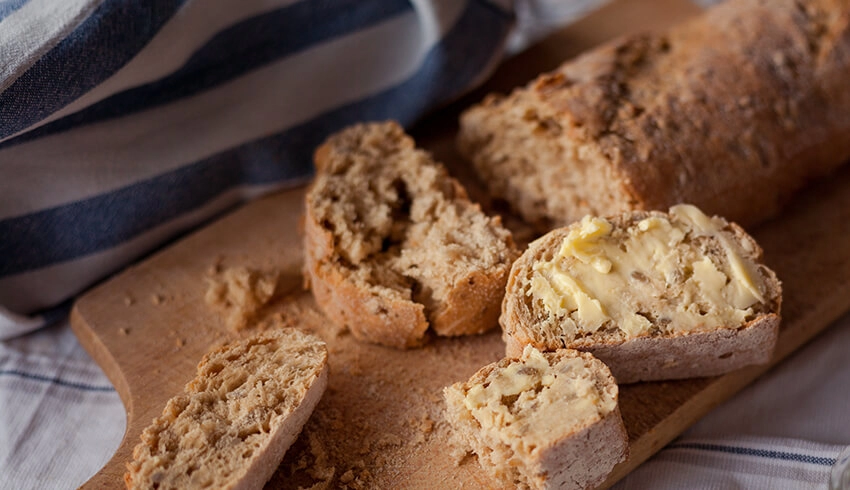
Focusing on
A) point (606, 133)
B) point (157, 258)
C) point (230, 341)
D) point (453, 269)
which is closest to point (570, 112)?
point (606, 133)

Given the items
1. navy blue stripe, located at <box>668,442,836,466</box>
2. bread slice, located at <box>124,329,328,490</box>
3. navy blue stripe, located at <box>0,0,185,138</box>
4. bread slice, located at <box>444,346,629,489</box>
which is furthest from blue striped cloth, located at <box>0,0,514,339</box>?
navy blue stripe, located at <box>668,442,836,466</box>

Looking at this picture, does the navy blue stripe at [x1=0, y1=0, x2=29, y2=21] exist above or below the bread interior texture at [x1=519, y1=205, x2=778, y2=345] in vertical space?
above

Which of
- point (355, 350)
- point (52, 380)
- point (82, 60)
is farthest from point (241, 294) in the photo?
point (82, 60)

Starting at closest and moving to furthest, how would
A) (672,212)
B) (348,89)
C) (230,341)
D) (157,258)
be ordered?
1. (672,212)
2. (230,341)
3. (157,258)
4. (348,89)

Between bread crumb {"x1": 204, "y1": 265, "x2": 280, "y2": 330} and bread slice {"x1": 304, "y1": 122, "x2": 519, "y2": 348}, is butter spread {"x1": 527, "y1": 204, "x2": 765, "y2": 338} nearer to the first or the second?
bread slice {"x1": 304, "y1": 122, "x2": 519, "y2": 348}

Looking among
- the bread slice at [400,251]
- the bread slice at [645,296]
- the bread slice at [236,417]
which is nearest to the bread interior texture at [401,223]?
the bread slice at [400,251]

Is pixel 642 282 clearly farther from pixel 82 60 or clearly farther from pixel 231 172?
pixel 82 60

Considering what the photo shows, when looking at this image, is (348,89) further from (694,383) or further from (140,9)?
(694,383)
